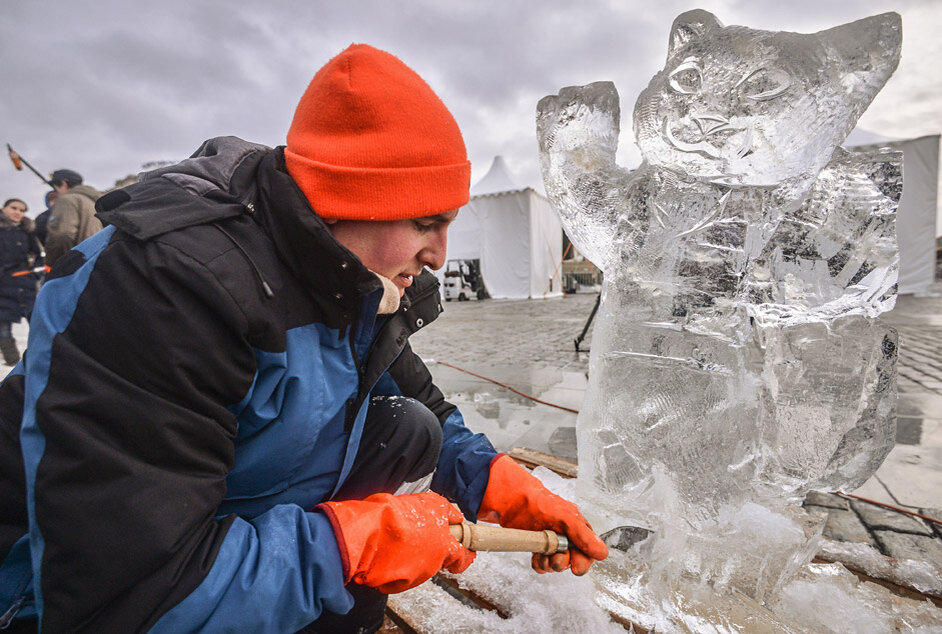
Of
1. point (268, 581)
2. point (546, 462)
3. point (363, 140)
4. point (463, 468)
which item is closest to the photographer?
point (268, 581)

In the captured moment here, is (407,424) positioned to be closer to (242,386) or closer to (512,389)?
(242,386)

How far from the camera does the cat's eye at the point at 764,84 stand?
131cm

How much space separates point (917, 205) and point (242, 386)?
13.5m

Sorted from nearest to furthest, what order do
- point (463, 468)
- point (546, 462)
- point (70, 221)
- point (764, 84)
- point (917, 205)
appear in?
point (764, 84) < point (463, 468) < point (546, 462) < point (70, 221) < point (917, 205)

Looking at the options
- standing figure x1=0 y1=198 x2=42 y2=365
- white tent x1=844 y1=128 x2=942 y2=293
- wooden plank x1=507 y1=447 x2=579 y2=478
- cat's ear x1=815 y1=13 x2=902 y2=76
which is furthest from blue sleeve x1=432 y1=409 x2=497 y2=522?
white tent x1=844 y1=128 x2=942 y2=293

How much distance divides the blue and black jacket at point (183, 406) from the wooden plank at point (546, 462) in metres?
1.44

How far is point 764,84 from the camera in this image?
1333 millimetres

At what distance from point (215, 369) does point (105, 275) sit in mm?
233

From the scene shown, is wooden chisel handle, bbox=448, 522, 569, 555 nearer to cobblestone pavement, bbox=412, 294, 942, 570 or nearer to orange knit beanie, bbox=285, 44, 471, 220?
orange knit beanie, bbox=285, 44, 471, 220

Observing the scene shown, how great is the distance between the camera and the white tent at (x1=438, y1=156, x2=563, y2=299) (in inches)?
536

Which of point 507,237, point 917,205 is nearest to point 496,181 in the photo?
point 507,237

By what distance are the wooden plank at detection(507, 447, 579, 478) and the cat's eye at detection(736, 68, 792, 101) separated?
164 centimetres

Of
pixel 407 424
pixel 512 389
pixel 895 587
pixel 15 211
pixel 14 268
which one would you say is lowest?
pixel 512 389

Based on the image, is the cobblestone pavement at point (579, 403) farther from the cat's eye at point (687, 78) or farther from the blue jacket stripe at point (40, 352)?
the blue jacket stripe at point (40, 352)
